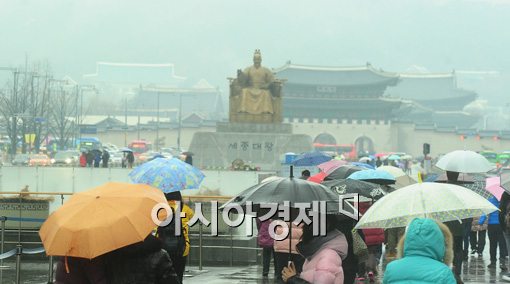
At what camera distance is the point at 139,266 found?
17.6ft

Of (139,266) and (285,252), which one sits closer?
(139,266)

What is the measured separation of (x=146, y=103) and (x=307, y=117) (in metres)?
60.1

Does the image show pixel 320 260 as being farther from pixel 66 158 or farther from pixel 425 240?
pixel 66 158

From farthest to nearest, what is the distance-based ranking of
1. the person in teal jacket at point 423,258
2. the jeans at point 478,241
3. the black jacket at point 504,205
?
the jeans at point 478,241
the black jacket at point 504,205
the person in teal jacket at point 423,258

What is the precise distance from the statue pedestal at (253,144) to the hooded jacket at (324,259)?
82.6ft

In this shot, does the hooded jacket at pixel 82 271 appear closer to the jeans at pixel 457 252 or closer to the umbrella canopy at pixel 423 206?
the umbrella canopy at pixel 423 206

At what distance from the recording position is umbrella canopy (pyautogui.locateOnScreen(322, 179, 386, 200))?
971 centimetres

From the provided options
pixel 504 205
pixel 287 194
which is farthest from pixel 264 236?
pixel 287 194

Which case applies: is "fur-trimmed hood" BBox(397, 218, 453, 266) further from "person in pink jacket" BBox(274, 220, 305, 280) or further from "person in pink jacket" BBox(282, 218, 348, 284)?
"person in pink jacket" BBox(274, 220, 305, 280)

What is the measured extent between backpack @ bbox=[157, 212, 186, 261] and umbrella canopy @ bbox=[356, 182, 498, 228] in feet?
4.85

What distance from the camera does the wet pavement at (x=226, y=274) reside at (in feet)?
37.9

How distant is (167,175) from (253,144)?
74.1 feet

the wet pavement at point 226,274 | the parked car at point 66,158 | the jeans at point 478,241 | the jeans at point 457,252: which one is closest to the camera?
the jeans at point 457,252

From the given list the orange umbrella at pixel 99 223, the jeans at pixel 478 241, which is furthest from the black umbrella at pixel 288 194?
the jeans at pixel 478 241
